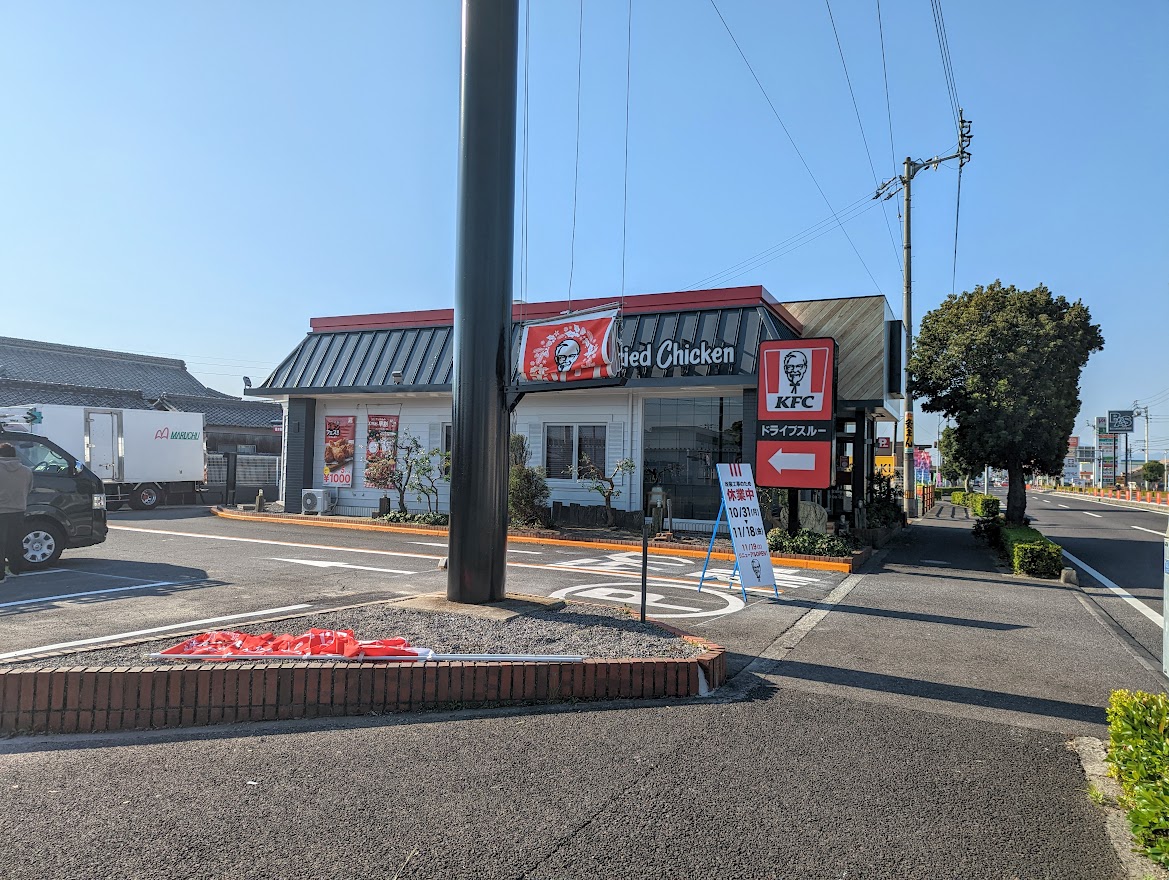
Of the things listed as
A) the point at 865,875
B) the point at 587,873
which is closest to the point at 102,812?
the point at 587,873

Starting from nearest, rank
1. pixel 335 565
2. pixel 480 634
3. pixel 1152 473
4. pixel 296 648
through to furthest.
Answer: pixel 296 648 < pixel 480 634 < pixel 335 565 < pixel 1152 473

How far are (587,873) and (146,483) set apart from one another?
1053 inches

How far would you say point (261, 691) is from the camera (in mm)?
5020

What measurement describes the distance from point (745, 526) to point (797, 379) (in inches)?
149

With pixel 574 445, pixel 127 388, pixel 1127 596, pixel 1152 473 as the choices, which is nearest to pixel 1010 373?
pixel 1127 596

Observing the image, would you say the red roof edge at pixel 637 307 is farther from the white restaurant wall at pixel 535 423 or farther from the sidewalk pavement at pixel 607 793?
the sidewalk pavement at pixel 607 793

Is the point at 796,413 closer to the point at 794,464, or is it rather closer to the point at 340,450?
the point at 794,464

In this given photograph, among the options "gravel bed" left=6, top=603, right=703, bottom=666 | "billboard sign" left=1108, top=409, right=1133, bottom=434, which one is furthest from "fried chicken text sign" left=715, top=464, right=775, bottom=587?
"billboard sign" left=1108, top=409, right=1133, bottom=434

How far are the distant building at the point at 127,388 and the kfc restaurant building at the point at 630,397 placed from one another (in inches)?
508

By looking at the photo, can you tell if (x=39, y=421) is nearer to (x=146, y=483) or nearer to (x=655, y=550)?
(x=146, y=483)

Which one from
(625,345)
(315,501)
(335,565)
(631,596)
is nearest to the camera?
(631,596)

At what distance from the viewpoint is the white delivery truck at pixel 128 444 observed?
78.2ft

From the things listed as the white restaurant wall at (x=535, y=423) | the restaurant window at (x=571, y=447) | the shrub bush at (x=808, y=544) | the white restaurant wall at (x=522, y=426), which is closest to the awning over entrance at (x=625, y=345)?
the white restaurant wall at (x=535, y=423)

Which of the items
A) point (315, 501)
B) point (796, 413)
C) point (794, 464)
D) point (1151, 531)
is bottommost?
point (1151, 531)
